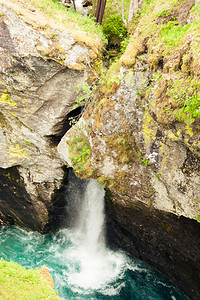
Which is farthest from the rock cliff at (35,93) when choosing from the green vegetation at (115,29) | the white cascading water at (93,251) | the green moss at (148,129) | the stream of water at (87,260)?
the green moss at (148,129)

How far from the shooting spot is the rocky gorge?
5.99 metres

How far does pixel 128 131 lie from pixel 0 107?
21.0 ft

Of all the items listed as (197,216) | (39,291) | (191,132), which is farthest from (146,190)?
(39,291)

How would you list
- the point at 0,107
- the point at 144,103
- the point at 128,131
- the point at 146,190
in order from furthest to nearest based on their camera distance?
1. the point at 0,107
2. the point at 146,190
3. the point at 128,131
4. the point at 144,103

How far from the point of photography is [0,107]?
385 inches

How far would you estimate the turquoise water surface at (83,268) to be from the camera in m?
10.2

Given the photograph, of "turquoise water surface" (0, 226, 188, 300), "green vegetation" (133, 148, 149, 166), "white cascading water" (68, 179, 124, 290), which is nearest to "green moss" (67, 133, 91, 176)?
"green vegetation" (133, 148, 149, 166)

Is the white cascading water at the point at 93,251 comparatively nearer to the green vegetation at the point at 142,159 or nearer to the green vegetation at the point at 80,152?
the green vegetation at the point at 80,152

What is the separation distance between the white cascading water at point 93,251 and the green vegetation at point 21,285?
5.44 m

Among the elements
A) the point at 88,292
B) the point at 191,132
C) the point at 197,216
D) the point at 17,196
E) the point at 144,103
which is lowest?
the point at 88,292

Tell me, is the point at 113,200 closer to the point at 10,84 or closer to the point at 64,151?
the point at 64,151

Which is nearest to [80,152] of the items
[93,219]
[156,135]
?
[156,135]

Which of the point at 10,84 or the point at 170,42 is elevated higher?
the point at 170,42

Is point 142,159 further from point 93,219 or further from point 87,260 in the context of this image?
point 87,260
